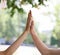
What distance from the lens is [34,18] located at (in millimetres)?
1245

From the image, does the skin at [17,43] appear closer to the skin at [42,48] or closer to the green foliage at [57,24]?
the skin at [42,48]

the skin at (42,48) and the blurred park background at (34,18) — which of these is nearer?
the skin at (42,48)

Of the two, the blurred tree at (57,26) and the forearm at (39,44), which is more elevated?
the blurred tree at (57,26)

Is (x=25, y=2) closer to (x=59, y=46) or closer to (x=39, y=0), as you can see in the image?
(x=39, y=0)

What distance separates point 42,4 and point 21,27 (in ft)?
0.90

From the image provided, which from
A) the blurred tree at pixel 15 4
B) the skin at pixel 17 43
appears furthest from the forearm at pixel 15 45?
the blurred tree at pixel 15 4

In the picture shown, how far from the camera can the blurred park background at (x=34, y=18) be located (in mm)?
1235

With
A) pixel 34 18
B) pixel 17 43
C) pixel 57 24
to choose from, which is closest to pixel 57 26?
pixel 57 24

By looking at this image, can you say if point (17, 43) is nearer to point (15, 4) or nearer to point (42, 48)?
point (42, 48)

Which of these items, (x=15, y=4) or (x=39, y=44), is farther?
(x=15, y=4)

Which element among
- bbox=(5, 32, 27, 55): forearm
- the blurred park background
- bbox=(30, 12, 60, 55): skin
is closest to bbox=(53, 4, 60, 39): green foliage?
the blurred park background

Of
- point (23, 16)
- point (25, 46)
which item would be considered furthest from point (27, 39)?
point (23, 16)

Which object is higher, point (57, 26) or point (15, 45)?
point (57, 26)

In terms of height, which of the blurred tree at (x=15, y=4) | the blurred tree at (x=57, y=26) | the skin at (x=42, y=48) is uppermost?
the blurred tree at (x=15, y=4)
